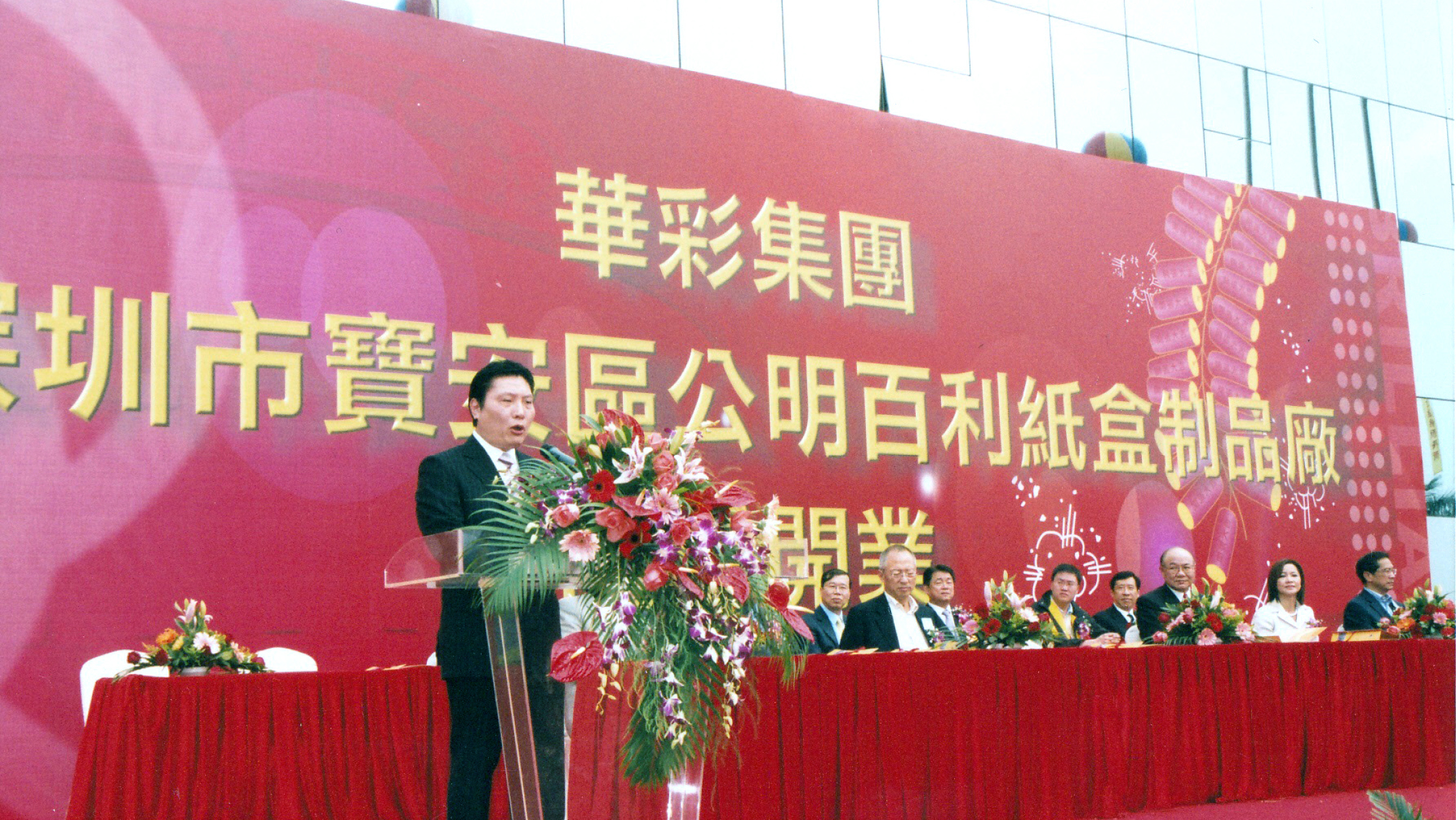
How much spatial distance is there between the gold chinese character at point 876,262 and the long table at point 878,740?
2470 millimetres

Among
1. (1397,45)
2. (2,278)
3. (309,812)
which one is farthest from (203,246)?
(1397,45)

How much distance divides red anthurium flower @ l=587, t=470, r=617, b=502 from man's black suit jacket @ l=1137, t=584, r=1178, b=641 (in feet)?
14.0

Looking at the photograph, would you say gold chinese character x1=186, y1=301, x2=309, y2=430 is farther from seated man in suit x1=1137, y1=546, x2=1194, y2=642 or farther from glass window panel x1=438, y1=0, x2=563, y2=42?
seated man in suit x1=1137, y1=546, x2=1194, y2=642

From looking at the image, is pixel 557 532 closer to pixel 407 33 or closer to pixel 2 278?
pixel 2 278

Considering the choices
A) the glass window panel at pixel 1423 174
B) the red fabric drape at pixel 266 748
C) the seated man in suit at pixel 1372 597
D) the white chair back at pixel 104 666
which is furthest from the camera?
the glass window panel at pixel 1423 174

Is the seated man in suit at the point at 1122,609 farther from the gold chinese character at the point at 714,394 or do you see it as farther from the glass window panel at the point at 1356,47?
the glass window panel at the point at 1356,47

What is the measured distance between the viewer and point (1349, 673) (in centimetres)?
462

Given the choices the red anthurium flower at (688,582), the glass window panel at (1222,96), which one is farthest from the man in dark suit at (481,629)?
the glass window panel at (1222,96)

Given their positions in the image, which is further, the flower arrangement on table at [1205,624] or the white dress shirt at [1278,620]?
the white dress shirt at [1278,620]

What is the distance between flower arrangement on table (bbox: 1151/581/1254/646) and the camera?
4.50 meters

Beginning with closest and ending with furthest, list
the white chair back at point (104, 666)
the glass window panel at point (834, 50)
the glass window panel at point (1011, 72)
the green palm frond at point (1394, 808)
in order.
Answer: the green palm frond at point (1394, 808), the white chair back at point (104, 666), the glass window panel at point (834, 50), the glass window panel at point (1011, 72)

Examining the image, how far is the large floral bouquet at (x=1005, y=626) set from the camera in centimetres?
412

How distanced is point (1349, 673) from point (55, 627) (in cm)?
419

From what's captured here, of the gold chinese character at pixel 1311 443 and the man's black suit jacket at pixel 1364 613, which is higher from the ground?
the gold chinese character at pixel 1311 443
